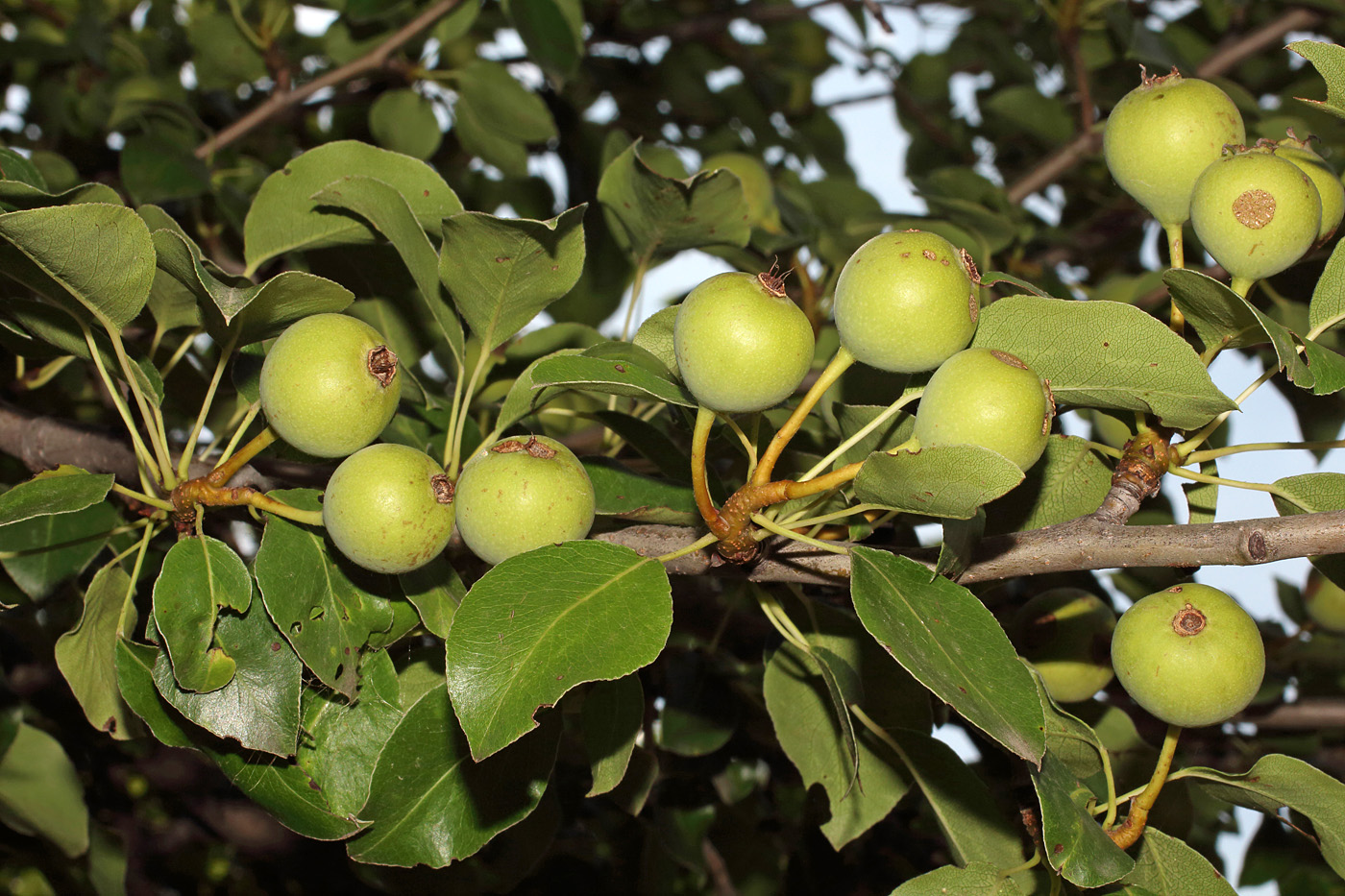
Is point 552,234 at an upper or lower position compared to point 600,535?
upper

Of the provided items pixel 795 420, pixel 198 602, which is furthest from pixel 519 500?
pixel 198 602

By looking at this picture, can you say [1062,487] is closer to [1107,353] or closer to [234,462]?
[1107,353]

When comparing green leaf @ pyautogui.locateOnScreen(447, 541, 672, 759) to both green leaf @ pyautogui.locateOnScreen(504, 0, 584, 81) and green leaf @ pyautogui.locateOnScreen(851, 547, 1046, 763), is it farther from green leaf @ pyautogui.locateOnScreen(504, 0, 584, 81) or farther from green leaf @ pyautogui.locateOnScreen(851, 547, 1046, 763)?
green leaf @ pyautogui.locateOnScreen(504, 0, 584, 81)

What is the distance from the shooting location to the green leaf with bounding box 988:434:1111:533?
4.11ft

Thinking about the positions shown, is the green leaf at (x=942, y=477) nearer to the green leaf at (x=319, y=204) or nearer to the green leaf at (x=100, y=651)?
the green leaf at (x=319, y=204)

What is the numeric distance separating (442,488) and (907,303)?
1.70 ft

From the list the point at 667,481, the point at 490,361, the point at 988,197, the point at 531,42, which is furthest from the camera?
the point at 988,197

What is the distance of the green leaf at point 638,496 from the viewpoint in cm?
123

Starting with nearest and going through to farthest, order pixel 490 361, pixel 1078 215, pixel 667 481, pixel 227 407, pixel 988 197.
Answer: pixel 667 481, pixel 490 361, pixel 227 407, pixel 988 197, pixel 1078 215

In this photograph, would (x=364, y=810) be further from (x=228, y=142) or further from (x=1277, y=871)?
(x=1277, y=871)

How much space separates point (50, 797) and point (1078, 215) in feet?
10.1

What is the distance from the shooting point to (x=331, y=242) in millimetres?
1368

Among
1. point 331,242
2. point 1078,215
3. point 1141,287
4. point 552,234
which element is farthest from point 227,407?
point 1078,215

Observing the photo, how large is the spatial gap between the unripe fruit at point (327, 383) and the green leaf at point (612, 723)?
0.49 m
